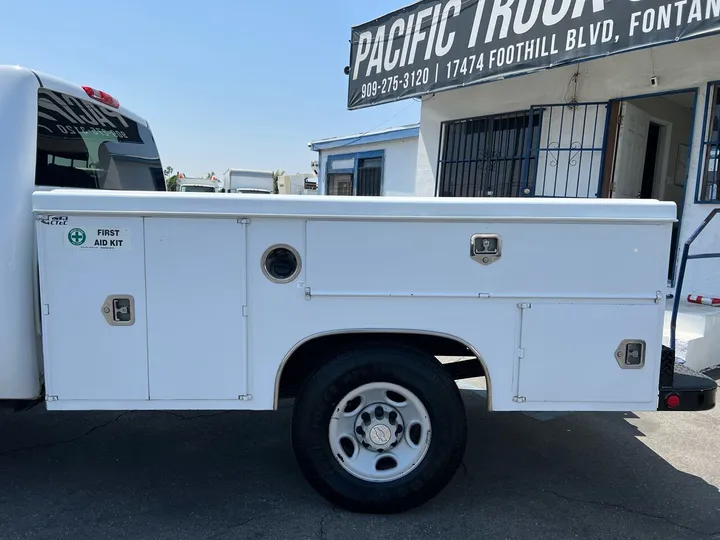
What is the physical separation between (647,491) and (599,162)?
209 inches

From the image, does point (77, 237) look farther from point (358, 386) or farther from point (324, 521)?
point (324, 521)

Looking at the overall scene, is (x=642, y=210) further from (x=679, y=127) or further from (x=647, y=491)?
(x=679, y=127)

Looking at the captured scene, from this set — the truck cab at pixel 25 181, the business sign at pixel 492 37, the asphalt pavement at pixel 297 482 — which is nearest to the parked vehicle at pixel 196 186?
the business sign at pixel 492 37

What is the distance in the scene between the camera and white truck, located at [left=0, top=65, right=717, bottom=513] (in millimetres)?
2709

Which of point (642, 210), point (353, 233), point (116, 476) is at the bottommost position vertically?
point (116, 476)

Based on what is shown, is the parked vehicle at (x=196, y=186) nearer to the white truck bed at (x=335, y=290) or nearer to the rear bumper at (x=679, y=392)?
the white truck bed at (x=335, y=290)

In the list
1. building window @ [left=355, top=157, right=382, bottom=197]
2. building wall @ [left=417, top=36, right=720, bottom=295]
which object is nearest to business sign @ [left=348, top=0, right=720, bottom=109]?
building wall @ [left=417, top=36, right=720, bottom=295]

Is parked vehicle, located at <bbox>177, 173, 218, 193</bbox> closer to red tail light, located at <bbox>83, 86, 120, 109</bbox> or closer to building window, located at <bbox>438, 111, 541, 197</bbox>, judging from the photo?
building window, located at <bbox>438, 111, 541, 197</bbox>

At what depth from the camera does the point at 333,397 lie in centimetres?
283

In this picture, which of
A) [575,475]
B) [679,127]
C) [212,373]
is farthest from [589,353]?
[679,127]

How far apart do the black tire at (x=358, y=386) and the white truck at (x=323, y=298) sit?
11 millimetres

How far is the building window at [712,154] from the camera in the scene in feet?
20.5

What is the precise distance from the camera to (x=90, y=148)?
3543 millimetres

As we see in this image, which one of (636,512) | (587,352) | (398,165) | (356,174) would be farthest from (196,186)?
(636,512)
